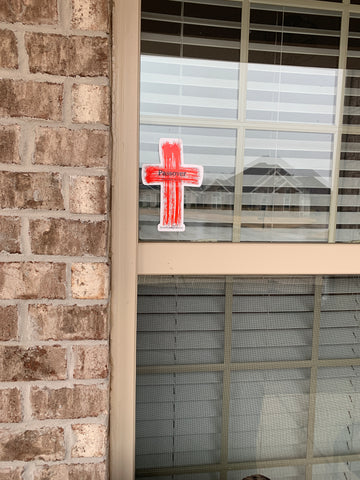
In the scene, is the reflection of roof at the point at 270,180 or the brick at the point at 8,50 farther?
the reflection of roof at the point at 270,180

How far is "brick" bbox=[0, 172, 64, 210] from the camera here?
86 cm

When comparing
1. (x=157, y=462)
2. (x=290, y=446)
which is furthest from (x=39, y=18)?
(x=290, y=446)

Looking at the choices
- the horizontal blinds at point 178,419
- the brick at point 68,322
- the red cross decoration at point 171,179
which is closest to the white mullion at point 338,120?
the red cross decoration at point 171,179

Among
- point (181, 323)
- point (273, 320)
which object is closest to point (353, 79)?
point (273, 320)

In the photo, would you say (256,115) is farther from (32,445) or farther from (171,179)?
(32,445)

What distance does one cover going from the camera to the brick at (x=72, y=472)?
36.0 inches

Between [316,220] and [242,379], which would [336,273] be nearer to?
[316,220]

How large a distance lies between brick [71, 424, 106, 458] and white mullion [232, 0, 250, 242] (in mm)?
552

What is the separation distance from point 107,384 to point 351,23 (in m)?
1.08

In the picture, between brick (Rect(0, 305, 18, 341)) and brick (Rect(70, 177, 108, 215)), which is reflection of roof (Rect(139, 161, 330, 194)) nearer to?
brick (Rect(70, 177, 108, 215))

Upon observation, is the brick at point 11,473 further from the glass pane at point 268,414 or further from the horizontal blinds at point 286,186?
the horizontal blinds at point 286,186

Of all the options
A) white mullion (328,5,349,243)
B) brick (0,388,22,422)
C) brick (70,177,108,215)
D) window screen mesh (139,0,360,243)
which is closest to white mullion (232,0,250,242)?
Answer: window screen mesh (139,0,360,243)

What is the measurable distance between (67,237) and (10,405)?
1.26 feet

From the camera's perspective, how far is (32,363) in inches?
35.3
